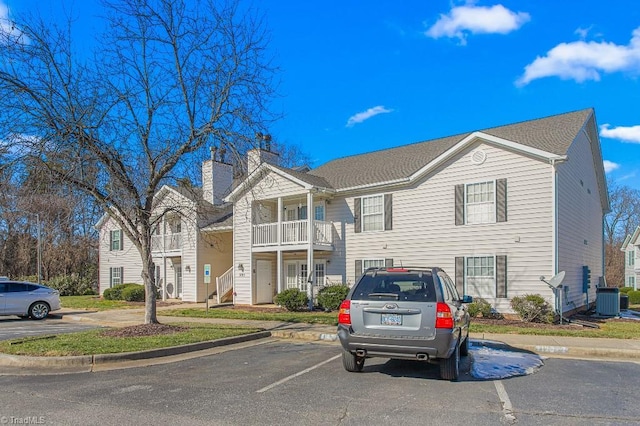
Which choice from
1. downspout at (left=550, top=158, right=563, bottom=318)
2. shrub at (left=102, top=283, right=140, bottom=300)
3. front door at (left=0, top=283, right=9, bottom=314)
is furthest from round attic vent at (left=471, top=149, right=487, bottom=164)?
shrub at (left=102, top=283, right=140, bottom=300)

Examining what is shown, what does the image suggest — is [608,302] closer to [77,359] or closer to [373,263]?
[373,263]

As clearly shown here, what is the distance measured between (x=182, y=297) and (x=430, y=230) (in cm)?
1460

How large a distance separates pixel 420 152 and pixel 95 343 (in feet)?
53.4

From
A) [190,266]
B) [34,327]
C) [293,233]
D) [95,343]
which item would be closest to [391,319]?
[95,343]

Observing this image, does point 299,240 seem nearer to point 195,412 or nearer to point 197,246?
point 197,246

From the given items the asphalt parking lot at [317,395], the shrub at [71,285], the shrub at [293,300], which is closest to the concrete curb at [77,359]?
the asphalt parking lot at [317,395]

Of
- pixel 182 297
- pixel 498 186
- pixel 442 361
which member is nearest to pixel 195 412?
pixel 442 361

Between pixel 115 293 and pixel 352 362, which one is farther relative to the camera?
pixel 115 293

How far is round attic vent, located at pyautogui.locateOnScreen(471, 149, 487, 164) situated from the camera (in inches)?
671

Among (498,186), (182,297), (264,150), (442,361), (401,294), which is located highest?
(264,150)

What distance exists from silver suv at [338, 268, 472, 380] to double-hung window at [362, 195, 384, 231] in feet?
39.6

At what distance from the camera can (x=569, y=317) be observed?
53.1 ft

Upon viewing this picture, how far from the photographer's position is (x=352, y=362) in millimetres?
7727

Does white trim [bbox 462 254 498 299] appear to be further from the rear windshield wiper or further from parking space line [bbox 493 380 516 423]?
the rear windshield wiper
